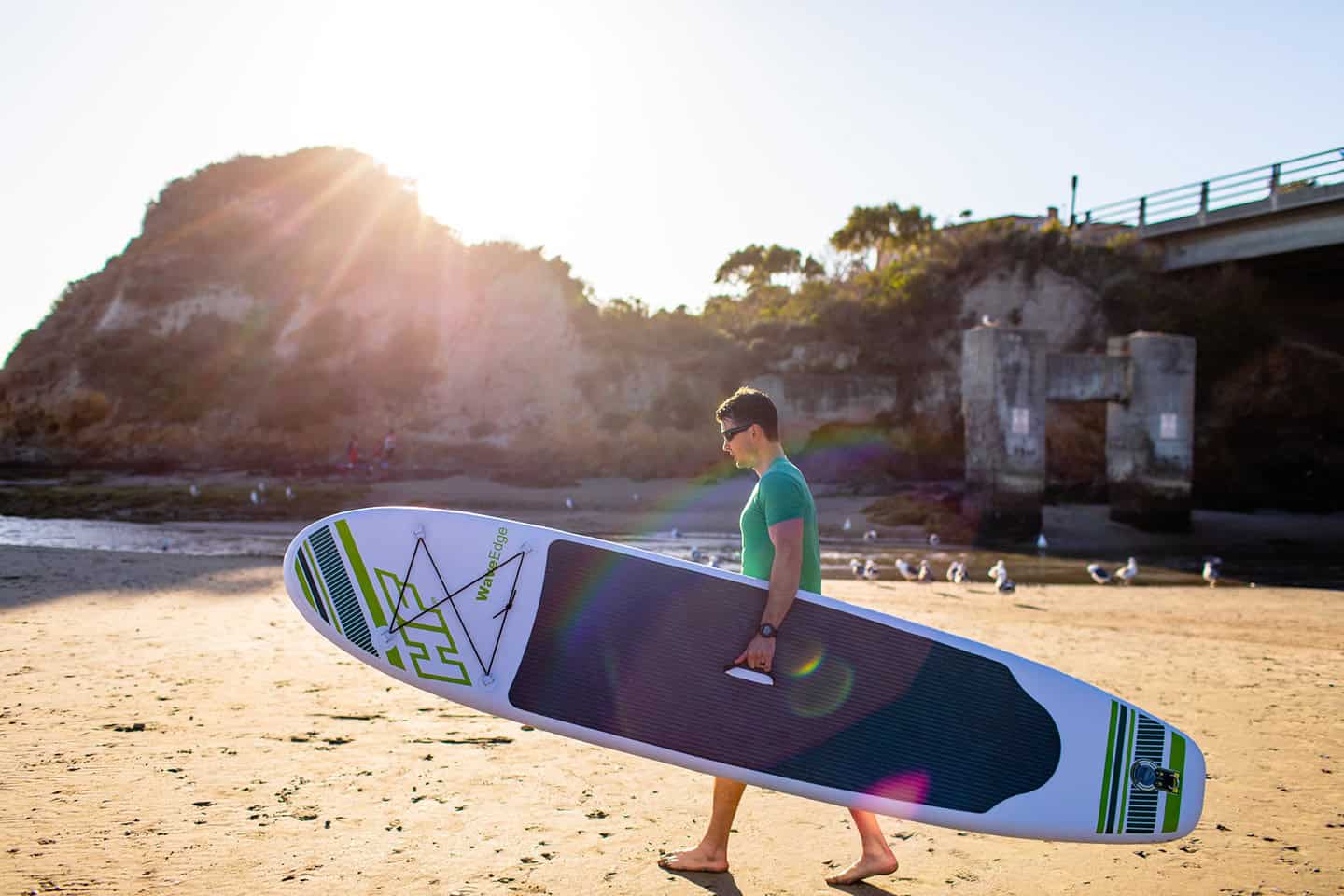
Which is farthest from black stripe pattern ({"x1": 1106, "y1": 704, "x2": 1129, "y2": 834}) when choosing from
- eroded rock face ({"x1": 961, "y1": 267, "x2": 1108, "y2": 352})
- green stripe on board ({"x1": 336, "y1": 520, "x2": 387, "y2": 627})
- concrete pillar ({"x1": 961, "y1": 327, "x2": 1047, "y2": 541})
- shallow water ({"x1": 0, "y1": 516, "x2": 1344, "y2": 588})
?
eroded rock face ({"x1": 961, "y1": 267, "x2": 1108, "y2": 352})

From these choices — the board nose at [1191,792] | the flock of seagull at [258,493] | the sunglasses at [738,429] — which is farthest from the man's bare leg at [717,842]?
the flock of seagull at [258,493]

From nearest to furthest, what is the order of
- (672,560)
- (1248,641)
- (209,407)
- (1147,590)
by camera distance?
(672,560) → (1248,641) → (1147,590) → (209,407)

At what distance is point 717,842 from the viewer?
11.2 feet

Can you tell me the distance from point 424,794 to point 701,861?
1399 millimetres

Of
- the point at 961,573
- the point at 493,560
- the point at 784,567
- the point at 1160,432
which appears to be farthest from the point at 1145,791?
the point at 1160,432

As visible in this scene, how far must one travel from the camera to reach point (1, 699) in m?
5.01

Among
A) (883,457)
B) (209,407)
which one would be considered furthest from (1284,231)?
(209,407)

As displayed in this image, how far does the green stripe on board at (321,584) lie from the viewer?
4.32 meters

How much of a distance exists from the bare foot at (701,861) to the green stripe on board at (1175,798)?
1.70 metres

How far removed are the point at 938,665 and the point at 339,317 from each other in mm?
30789

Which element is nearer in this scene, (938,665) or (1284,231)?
(938,665)

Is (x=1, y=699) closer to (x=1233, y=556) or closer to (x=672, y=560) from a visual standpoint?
(x=672, y=560)

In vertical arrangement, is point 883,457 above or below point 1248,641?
above

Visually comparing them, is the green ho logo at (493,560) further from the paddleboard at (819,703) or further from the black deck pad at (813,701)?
the black deck pad at (813,701)
